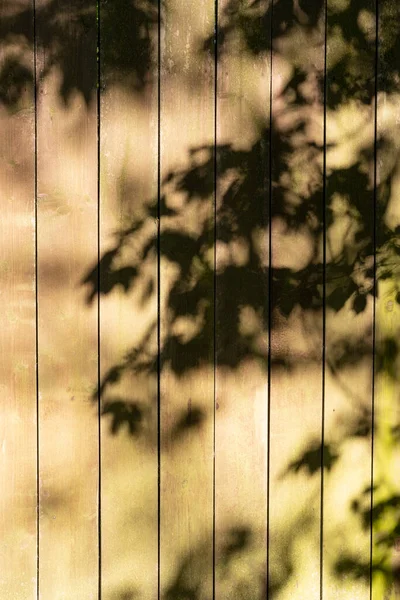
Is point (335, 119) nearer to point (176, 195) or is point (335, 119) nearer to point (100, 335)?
point (176, 195)

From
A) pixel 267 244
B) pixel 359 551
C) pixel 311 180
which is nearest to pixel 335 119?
pixel 311 180

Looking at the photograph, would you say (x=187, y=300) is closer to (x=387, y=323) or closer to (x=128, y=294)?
(x=128, y=294)

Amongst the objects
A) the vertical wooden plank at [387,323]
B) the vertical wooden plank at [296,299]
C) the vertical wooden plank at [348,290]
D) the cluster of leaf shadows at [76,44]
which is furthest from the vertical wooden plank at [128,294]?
the vertical wooden plank at [387,323]

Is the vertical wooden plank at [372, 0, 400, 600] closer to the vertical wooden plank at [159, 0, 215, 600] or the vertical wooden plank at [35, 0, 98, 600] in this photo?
the vertical wooden plank at [159, 0, 215, 600]

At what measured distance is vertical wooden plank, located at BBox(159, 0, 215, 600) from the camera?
2314 millimetres

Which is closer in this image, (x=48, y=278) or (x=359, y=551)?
(x=48, y=278)

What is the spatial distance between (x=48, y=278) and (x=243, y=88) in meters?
0.94

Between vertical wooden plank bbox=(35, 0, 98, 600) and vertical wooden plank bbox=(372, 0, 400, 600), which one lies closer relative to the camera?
vertical wooden plank bbox=(35, 0, 98, 600)

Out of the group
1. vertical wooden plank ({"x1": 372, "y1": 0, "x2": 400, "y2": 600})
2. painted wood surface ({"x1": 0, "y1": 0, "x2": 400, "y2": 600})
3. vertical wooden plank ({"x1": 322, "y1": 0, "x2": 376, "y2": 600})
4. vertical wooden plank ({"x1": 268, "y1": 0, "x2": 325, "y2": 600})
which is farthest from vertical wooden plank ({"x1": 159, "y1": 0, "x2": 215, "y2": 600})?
vertical wooden plank ({"x1": 372, "y1": 0, "x2": 400, "y2": 600})

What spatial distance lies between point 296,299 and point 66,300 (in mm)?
807

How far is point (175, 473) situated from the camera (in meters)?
2.37

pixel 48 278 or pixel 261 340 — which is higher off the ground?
pixel 48 278

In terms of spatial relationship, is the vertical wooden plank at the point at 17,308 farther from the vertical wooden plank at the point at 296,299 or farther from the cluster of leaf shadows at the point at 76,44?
the vertical wooden plank at the point at 296,299

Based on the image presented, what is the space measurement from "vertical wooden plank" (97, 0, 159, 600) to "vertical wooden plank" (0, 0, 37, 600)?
0.24 metres
